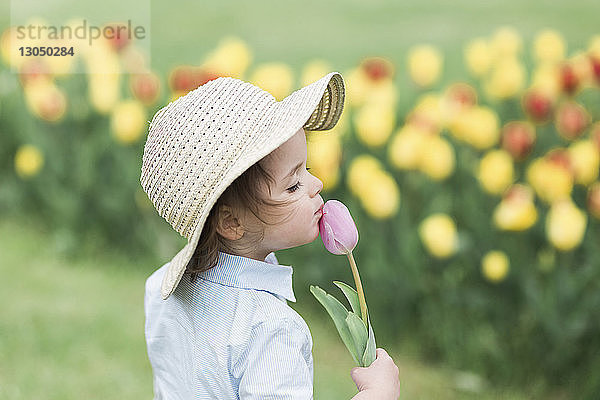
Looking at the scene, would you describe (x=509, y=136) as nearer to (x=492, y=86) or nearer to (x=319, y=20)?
(x=492, y=86)

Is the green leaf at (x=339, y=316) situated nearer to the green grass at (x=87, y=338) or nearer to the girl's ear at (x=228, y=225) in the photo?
the girl's ear at (x=228, y=225)

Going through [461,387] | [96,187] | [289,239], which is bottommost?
[461,387]

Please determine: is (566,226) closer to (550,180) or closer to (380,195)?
(550,180)

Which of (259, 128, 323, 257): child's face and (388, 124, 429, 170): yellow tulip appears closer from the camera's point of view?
(259, 128, 323, 257): child's face

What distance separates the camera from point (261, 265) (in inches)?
61.6

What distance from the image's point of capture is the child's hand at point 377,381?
1.47m

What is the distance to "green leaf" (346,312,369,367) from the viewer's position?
4.99ft

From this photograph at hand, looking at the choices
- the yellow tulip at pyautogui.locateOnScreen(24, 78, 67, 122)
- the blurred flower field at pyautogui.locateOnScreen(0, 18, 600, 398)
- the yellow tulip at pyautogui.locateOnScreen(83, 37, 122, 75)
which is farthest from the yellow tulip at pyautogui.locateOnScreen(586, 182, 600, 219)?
the yellow tulip at pyautogui.locateOnScreen(24, 78, 67, 122)

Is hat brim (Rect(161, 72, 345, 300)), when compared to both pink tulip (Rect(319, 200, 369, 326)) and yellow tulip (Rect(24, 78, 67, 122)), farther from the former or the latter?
yellow tulip (Rect(24, 78, 67, 122))

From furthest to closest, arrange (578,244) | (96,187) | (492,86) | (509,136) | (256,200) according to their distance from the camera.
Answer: (96,187) → (492,86) → (509,136) → (578,244) → (256,200)

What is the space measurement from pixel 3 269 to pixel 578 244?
212 centimetres

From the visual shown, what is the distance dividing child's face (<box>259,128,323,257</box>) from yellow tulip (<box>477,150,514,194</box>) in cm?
124

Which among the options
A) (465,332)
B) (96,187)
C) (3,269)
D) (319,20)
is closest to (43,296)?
(3,269)

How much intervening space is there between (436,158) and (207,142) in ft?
4.72
